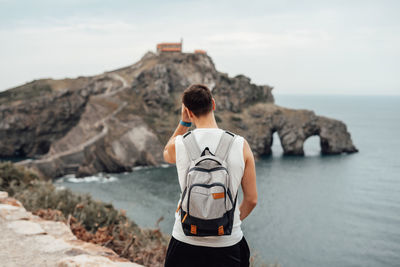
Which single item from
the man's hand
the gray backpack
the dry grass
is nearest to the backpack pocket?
the gray backpack

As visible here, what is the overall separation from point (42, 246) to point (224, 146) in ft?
12.3

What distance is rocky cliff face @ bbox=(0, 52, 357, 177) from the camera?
5809cm

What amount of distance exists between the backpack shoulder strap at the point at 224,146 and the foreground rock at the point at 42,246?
2.44 metres

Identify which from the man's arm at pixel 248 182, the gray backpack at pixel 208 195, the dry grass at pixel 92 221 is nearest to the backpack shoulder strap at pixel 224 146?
the gray backpack at pixel 208 195

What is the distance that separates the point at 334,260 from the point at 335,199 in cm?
1814

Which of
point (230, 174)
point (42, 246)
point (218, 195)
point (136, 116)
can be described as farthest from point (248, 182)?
point (136, 116)

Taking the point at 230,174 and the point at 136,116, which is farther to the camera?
the point at 136,116

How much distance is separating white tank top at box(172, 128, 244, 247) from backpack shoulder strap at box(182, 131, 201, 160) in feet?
0.09

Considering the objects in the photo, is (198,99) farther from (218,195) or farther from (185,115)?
(218,195)

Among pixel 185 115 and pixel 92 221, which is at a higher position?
pixel 185 115

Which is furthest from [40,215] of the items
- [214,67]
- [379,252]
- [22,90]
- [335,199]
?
[22,90]

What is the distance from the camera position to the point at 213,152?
2500 mm

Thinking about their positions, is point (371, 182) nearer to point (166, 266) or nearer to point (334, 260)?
point (334, 260)

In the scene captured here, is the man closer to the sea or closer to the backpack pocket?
the backpack pocket
